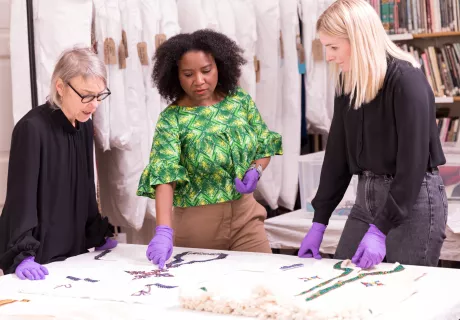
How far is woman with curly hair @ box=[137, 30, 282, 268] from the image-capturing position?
9.25 feet

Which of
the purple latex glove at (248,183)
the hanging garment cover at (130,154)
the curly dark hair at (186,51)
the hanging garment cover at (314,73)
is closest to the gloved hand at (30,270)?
the purple latex glove at (248,183)

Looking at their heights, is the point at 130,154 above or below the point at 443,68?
below

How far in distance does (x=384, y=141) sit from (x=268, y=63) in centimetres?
245

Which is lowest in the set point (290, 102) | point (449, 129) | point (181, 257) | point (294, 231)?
point (294, 231)

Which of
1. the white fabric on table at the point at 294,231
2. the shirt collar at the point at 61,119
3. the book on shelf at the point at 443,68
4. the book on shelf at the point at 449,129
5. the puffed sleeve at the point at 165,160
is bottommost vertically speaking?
the white fabric on table at the point at 294,231

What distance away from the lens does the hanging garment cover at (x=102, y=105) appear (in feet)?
12.6

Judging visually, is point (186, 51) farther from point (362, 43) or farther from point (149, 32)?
point (149, 32)

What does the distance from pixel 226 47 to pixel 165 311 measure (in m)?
1.28

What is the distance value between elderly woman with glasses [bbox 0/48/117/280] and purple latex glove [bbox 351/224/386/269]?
1004mm

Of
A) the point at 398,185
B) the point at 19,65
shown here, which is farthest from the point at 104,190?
the point at 398,185

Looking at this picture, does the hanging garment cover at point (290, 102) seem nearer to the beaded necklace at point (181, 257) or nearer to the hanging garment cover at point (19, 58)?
the hanging garment cover at point (19, 58)

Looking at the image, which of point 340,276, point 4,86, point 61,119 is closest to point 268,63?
point 4,86

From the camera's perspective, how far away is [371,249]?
2.36m

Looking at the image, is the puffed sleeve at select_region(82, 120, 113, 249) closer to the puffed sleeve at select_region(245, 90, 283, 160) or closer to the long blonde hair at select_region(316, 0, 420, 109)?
the puffed sleeve at select_region(245, 90, 283, 160)
